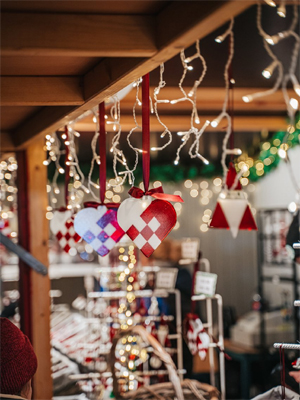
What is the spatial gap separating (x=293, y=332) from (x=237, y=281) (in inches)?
95.1

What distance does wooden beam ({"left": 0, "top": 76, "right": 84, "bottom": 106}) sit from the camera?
2189 mm

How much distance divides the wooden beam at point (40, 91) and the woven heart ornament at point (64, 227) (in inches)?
34.6

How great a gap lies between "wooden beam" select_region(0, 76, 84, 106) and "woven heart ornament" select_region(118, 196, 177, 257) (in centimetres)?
58

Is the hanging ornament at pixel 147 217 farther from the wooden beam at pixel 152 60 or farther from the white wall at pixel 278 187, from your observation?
the white wall at pixel 278 187

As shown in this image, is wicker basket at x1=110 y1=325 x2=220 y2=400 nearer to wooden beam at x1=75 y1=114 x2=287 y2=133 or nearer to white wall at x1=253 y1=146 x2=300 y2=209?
wooden beam at x1=75 y1=114 x2=287 y2=133

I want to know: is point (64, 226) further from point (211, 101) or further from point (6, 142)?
Answer: point (211, 101)

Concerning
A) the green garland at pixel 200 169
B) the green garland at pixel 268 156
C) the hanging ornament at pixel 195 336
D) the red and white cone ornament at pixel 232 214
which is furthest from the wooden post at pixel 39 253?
the green garland at pixel 268 156

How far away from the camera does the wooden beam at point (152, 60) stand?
1.20 meters

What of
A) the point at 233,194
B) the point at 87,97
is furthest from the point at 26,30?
the point at 233,194

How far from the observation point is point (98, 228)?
7.86 ft

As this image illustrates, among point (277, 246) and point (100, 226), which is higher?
point (100, 226)

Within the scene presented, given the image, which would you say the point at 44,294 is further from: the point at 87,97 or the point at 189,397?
the point at 87,97

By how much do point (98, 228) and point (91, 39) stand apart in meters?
1.06

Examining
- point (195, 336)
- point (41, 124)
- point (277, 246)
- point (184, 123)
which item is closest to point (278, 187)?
point (277, 246)
